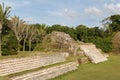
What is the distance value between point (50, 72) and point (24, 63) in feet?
4.31

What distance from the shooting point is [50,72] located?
13148 millimetres

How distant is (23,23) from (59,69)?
21.3 meters

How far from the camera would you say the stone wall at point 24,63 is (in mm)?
11516

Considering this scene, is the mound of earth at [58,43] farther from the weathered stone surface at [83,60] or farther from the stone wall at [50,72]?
the stone wall at [50,72]

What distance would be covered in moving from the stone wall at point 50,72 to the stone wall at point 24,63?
922mm

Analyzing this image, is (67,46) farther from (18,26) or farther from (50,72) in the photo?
(18,26)

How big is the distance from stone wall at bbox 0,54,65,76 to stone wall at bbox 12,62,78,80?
0.92 m

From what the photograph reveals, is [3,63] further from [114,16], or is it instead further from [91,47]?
[114,16]

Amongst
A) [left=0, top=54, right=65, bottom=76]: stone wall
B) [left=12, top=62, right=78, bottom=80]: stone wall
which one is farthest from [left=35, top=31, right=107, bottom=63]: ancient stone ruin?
[left=0, top=54, right=65, bottom=76]: stone wall

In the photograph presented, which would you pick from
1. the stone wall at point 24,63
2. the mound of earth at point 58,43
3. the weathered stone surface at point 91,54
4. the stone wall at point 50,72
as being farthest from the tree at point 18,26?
the stone wall at point 50,72

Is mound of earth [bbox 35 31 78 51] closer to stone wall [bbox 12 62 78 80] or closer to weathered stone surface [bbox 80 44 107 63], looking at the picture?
weathered stone surface [bbox 80 44 107 63]

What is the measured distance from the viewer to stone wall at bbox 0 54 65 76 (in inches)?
453

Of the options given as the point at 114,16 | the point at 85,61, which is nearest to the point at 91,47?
the point at 85,61

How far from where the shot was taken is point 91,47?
2359cm
